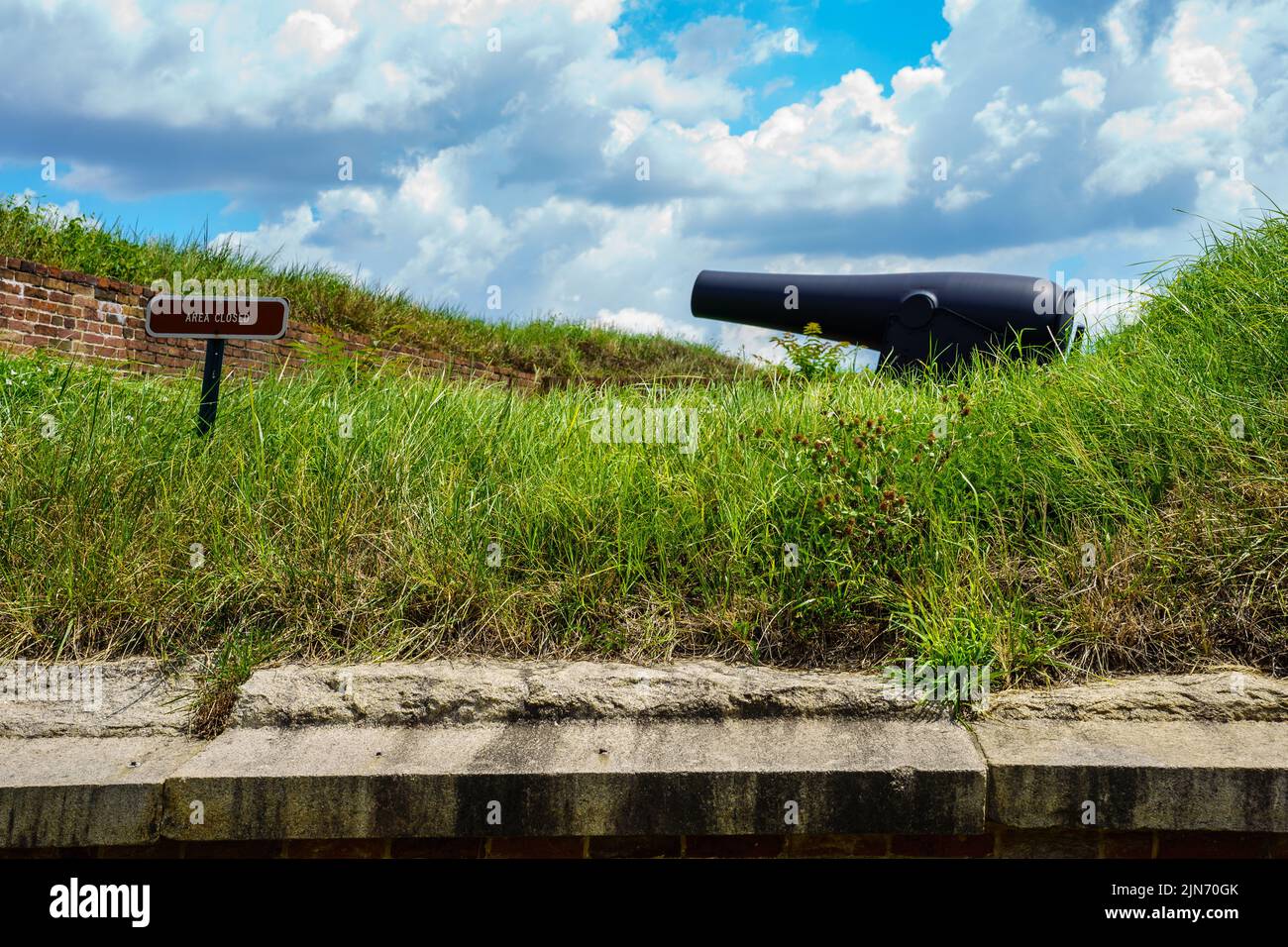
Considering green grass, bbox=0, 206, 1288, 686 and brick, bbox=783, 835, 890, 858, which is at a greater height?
green grass, bbox=0, 206, 1288, 686

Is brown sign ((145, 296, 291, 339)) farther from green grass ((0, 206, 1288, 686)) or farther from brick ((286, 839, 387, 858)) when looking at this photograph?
brick ((286, 839, 387, 858))

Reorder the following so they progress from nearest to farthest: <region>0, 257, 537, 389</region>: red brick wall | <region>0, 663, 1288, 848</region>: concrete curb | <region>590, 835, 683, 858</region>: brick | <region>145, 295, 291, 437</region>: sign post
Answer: <region>0, 663, 1288, 848</region>: concrete curb < <region>590, 835, 683, 858</region>: brick < <region>145, 295, 291, 437</region>: sign post < <region>0, 257, 537, 389</region>: red brick wall

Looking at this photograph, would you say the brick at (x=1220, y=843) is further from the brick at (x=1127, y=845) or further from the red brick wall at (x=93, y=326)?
the red brick wall at (x=93, y=326)

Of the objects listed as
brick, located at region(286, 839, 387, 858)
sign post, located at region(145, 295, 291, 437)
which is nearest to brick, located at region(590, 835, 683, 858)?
brick, located at region(286, 839, 387, 858)

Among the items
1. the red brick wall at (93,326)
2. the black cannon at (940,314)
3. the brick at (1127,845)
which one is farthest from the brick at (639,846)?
the red brick wall at (93,326)

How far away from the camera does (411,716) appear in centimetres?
293

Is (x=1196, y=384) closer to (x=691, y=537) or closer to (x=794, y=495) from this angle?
(x=794, y=495)

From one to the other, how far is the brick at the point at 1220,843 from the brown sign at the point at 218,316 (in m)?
4.07

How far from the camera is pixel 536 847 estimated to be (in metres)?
2.67

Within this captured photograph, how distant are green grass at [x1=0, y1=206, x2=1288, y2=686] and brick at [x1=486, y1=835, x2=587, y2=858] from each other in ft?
2.41

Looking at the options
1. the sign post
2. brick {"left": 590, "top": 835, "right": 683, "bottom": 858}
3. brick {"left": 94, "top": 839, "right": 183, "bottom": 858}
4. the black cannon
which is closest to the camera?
brick {"left": 590, "top": 835, "right": 683, "bottom": 858}

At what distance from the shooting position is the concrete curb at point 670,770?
2.51m

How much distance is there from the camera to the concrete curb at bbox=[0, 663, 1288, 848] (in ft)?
8.24

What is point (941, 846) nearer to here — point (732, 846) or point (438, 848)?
point (732, 846)
